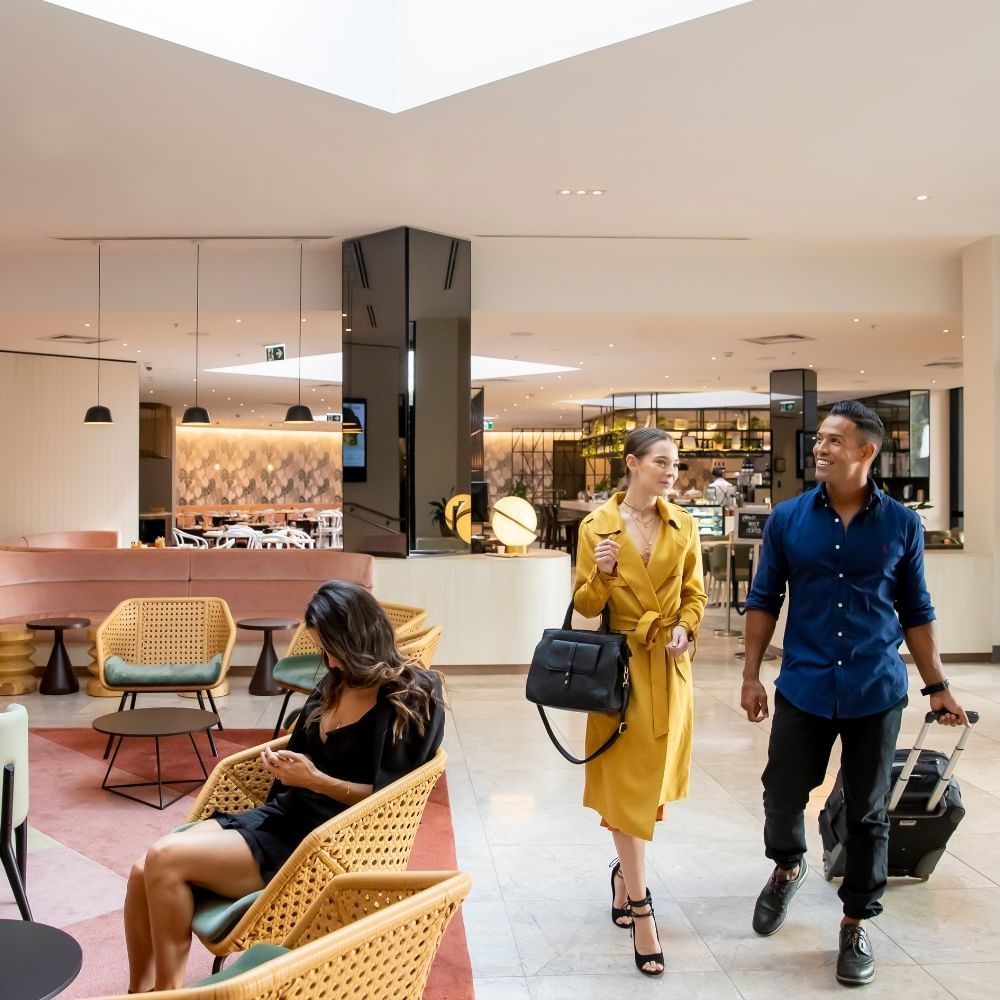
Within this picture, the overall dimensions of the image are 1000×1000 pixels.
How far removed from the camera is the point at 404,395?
8.50 meters

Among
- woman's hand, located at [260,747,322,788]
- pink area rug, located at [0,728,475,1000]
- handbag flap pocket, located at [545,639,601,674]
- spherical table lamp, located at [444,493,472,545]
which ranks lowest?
pink area rug, located at [0,728,475,1000]

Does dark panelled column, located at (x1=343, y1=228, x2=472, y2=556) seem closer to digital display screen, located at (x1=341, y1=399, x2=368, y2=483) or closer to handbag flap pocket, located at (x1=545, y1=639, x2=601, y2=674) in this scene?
digital display screen, located at (x1=341, y1=399, x2=368, y2=483)

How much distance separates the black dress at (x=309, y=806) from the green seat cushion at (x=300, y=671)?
2535 millimetres

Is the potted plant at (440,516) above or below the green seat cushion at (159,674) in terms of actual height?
above

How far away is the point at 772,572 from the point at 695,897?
129 cm

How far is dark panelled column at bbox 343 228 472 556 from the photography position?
8.53 meters

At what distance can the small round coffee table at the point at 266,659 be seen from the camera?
7516 mm

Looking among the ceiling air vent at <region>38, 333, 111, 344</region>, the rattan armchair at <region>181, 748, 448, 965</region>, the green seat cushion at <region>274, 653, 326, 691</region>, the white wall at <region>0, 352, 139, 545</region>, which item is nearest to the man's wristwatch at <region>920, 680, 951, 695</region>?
the rattan armchair at <region>181, 748, 448, 965</region>

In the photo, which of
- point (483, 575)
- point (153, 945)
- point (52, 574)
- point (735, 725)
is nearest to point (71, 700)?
point (52, 574)

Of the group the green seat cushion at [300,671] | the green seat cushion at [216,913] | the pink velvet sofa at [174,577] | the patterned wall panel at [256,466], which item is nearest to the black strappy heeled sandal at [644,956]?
the green seat cushion at [216,913]

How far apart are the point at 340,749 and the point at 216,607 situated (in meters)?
3.99

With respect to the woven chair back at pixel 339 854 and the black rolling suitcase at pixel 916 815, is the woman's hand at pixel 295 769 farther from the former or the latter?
the black rolling suitcase at pixel 916 815

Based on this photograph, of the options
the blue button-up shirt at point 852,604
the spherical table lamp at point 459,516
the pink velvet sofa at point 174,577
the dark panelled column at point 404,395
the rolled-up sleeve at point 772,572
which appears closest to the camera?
the blue button-up shirt at point 852,604

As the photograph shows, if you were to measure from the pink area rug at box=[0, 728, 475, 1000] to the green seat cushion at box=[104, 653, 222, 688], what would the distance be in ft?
1.24
